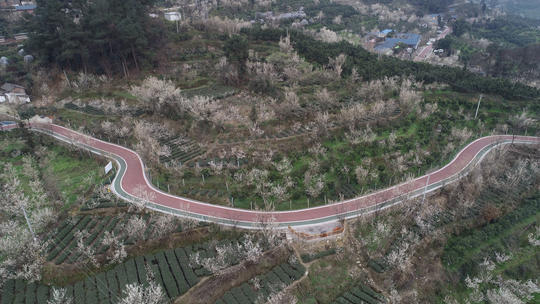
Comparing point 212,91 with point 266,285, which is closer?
point 266,285

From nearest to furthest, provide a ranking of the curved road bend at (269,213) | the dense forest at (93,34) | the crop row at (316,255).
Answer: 1. the crop row at (316,255)
2. the curved road bend at (269,213)
3. the dense forest at (93,34)

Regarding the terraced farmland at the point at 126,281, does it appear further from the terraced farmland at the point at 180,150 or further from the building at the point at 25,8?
the building at the point at 25,8

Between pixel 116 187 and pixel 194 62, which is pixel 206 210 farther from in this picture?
pixel 194 62

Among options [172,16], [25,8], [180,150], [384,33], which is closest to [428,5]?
[384,33]

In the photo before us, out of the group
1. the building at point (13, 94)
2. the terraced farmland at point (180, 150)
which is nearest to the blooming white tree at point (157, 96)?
the terraced farmland at point (180, 150)

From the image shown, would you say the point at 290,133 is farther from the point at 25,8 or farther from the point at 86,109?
the point at 25,8

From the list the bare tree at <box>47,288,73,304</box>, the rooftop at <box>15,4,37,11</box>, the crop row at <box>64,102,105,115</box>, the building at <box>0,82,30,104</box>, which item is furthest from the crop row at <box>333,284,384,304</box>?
the rooftop at <box>15,4,37,11</box>

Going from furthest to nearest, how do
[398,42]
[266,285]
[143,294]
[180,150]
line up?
[398,42] < [180,150] < [266,285] < [143,294]
